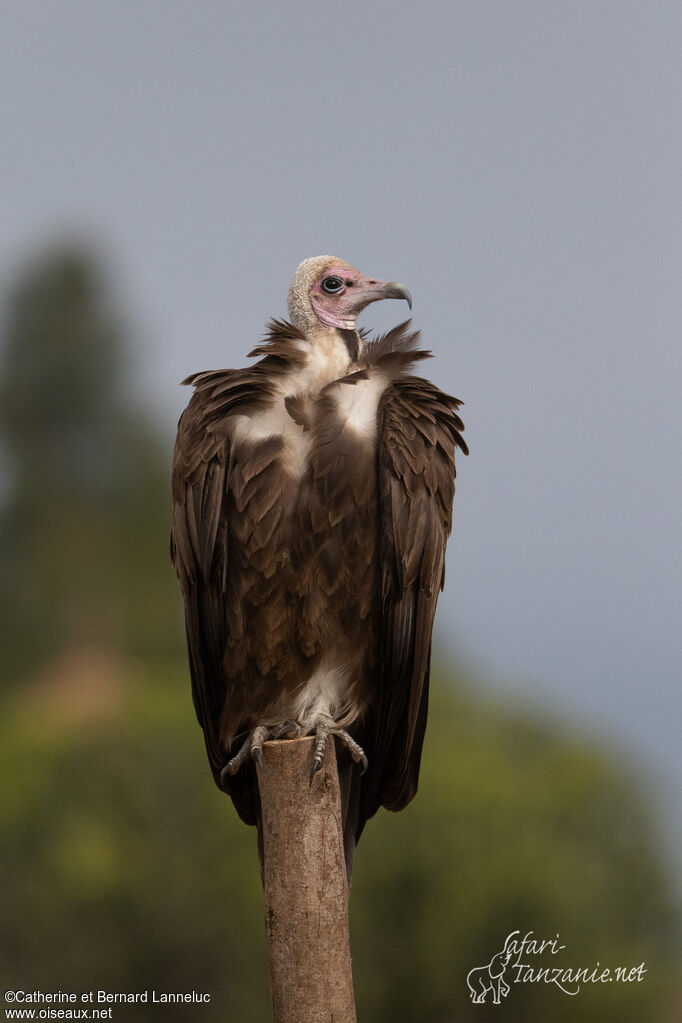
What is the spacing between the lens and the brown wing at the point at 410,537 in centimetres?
332

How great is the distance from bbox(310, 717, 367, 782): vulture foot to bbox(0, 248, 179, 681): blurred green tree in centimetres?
940

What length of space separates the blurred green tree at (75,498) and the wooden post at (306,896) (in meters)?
9.54

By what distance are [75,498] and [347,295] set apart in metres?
10.1

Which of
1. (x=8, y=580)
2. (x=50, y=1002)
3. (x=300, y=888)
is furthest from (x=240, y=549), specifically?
(x=8, y=580)

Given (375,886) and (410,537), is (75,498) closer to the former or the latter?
(375,886)

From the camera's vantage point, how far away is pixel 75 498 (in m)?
13.1

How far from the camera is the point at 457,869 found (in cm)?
1015

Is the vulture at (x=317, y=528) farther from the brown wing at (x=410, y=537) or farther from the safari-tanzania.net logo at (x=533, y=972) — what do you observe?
the safari-tanzania.net logo at (x=533, y=972)

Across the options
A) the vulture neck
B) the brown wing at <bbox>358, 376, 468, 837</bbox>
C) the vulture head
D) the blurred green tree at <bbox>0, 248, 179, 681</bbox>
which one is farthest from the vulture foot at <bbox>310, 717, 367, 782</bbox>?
the blurred green tree at <bbox>0, 248, 179, 681</bbox>

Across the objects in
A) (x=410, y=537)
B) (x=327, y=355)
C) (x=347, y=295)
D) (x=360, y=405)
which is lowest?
(x=410, y=537)

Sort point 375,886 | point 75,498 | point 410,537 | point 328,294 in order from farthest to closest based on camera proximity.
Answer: point 75,498 → point 375,886 → point 328,294 → point 410,537

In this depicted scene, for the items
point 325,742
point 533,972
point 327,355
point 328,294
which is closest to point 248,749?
point 325,742

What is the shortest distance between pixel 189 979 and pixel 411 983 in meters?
2.16

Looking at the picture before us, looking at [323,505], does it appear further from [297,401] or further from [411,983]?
[411,983]
